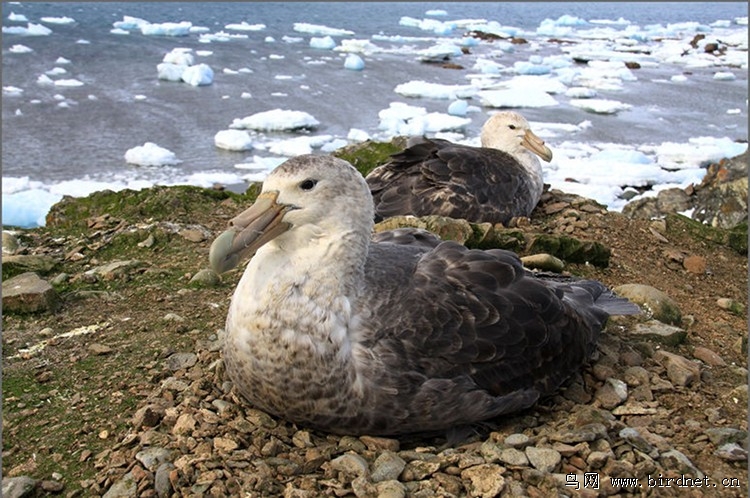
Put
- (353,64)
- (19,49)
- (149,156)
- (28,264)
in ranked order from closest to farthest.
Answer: (28,264) → (149,156) → (19,49) → (353,64)

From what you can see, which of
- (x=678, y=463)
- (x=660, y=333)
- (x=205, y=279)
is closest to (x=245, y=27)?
(x=205, y=279)

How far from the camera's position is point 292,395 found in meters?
3.36

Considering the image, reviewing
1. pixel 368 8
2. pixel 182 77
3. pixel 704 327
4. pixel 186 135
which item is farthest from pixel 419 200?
pixel 368 8

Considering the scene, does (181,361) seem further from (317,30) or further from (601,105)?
(317,30)

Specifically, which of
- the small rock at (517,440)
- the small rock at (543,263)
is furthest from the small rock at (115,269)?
the small rock at (517,440)

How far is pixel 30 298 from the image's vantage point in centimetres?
463

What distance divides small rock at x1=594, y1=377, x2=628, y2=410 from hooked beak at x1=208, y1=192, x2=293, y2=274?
1756 millimetres

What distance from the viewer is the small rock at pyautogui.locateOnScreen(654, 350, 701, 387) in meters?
4.06

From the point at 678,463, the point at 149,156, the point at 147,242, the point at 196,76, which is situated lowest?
the point at 149,156

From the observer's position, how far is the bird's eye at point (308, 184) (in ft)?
11.0

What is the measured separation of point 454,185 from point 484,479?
3.70 m

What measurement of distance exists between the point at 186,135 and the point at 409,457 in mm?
13203

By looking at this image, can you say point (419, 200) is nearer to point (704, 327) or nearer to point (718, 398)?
point (704, 327)

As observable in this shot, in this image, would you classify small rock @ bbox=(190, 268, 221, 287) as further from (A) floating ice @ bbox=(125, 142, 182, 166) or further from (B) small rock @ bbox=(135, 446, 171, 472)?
(A) floating ice @ bbox=(125, 142, 182, 166)
